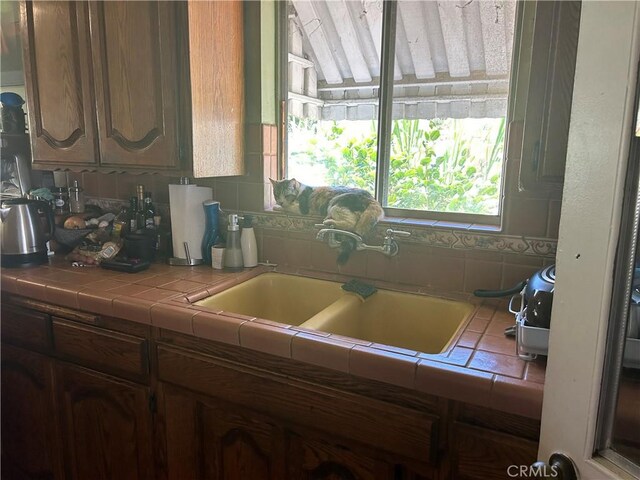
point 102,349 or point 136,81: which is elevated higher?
point 136,81

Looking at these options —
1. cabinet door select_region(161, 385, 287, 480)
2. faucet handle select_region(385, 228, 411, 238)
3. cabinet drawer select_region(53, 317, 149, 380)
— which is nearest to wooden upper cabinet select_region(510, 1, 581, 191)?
faucet handle select_region(385, 228, 411, 238)

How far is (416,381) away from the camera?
0.91 m

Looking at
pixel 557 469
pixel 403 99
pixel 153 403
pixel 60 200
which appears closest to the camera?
pixel 557 469

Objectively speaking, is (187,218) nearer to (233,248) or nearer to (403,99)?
(233,248)

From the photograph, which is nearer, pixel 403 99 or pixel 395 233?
pixel 395 233

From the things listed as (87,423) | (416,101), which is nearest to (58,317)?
(87,423)

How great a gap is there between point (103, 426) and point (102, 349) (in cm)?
26

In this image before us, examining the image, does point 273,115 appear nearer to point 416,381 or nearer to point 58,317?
point 58,317

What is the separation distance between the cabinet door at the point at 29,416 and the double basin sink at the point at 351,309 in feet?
2.19

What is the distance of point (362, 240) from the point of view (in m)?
1.46

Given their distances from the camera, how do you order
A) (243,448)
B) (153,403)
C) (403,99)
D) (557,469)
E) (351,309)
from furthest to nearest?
(403,99) < (351,309) < (153,403) < (243,448) < (557,469)

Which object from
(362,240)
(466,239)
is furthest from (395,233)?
(466,239)

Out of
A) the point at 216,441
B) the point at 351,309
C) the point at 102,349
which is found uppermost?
the point at 351,309

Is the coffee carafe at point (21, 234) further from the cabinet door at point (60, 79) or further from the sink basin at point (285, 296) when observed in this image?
the sink basin at point (285, 296)
